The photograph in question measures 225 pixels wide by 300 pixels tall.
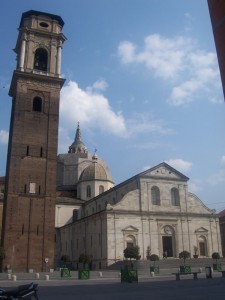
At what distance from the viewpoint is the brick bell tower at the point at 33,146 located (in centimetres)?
3481

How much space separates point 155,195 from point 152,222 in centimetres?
357

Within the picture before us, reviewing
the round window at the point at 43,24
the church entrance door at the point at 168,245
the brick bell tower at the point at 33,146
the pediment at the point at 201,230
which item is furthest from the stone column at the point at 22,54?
the pediment at the point at 201,230

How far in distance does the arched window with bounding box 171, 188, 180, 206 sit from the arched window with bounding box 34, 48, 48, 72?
865 inches

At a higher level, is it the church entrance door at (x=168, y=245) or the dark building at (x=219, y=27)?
the dark building at (x=219, y=27)

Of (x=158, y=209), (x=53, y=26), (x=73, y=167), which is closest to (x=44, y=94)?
(x=53, y=26)

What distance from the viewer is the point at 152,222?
4138 cm

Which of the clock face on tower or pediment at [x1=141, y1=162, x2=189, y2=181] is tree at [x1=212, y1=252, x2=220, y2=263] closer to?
the clock face on tower

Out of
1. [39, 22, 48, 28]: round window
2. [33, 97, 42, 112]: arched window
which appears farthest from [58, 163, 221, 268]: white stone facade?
[39, 22, 48, 28]: round window

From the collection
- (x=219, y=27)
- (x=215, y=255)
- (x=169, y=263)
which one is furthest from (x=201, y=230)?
(x=219, y=27)

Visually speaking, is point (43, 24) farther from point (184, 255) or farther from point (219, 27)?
point (219, 27)

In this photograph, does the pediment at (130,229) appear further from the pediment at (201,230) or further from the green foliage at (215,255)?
the green foliage at (215,255)

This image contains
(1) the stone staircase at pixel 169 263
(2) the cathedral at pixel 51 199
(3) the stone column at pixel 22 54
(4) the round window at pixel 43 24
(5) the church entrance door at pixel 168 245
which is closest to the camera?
(2) the cathedral at pixel 51 199

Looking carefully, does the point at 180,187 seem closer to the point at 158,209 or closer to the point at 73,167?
the point at 158,209

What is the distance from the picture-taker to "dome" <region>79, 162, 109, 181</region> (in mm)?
58344
